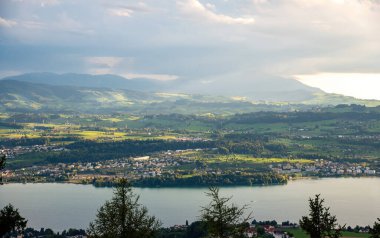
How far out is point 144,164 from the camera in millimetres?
110938

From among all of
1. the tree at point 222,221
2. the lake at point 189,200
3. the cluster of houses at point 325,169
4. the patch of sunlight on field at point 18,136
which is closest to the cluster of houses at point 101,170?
the lake at point 189,200

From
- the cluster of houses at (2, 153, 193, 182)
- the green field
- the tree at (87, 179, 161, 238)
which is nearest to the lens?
the tree at (87, 179, 161, 238)

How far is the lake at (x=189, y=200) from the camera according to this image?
65000 millimetres

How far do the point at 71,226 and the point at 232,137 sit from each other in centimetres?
8759

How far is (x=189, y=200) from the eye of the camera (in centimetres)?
7650

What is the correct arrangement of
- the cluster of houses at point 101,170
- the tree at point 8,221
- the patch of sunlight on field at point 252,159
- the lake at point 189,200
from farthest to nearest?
the patch of sunlight on field at point 252,159 → the cluster of houses at point 101,170 → the lake at point 189,200 → the tree at point 8,221

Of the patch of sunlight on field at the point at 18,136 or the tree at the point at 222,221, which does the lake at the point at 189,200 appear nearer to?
the tree at the point at 222,221

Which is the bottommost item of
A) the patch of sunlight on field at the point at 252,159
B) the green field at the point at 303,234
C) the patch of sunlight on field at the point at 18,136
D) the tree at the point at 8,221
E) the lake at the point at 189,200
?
the green field at the point at 303,234

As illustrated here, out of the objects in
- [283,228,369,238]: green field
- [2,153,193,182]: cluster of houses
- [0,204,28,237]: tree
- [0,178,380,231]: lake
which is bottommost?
[283,228,369,238]: green field

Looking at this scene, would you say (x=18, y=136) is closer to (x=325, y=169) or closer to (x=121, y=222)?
(x=325, y=169)

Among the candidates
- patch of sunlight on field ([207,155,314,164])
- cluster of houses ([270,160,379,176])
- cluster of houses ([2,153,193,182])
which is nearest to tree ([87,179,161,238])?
cluster of houses ([2,153,193,182])

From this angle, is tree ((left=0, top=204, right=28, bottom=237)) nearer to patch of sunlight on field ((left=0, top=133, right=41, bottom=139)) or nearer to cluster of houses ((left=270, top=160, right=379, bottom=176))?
cluster of houses ((left=270, top=160, right=379, bottom=176))

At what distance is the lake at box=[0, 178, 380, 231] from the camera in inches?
2559

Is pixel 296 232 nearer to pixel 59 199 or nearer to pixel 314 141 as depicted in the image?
pixel 59 199
